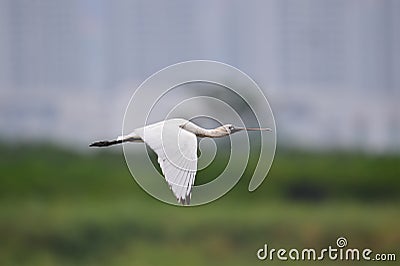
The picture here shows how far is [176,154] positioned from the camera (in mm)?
2088

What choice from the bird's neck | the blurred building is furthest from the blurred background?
the bird's neck

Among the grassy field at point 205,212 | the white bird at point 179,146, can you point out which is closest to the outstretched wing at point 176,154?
the white bird at point 179,146

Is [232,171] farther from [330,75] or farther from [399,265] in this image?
[399,265]

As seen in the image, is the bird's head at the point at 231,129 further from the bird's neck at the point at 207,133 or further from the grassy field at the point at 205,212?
the grassy field at the point at 205,212

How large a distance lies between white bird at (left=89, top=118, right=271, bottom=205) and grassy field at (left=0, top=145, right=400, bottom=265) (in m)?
0.10

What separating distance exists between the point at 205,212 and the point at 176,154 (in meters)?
0.26

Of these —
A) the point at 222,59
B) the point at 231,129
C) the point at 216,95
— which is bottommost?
the point at 231,129

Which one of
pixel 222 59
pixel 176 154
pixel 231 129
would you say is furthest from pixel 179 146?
pixel 222 59

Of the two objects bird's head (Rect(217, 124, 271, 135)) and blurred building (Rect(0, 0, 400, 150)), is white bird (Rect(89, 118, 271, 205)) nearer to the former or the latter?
bird's head (Rect(217, 124, 271, 135))

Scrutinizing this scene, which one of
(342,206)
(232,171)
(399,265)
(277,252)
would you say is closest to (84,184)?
(232,171)

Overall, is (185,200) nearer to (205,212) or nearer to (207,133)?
(205,212)

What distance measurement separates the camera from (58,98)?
2115 millimetres

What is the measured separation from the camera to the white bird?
2.08m

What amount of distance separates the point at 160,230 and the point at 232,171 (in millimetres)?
370
